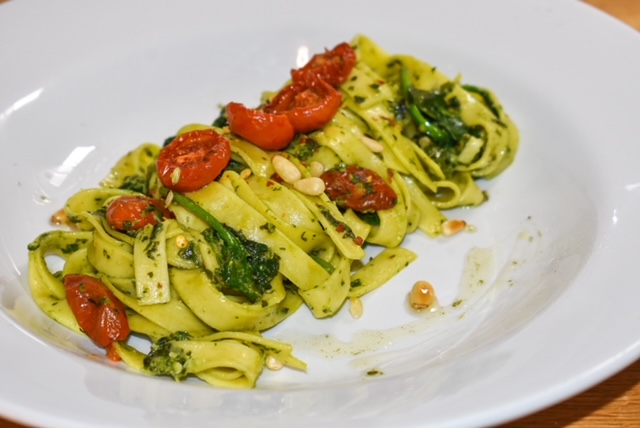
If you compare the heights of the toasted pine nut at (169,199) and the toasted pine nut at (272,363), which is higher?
the toasted pine nut at (169,199)

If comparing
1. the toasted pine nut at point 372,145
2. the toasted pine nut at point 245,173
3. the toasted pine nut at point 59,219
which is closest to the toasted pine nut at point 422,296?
the toasted pine nut at point 372,145

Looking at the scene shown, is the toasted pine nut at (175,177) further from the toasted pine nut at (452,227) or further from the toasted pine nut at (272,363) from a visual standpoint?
the toasted pine nut at (452,227)

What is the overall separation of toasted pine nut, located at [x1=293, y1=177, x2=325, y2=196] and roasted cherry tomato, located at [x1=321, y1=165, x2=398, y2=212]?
146 mm

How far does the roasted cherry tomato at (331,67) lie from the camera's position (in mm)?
5039

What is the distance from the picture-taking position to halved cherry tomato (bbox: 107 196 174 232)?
4293mm

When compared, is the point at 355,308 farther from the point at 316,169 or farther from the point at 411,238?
the point at 316,169

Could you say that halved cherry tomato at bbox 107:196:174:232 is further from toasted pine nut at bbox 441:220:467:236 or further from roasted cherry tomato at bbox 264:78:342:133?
toasted pine nut at bbox 441:220:467:236

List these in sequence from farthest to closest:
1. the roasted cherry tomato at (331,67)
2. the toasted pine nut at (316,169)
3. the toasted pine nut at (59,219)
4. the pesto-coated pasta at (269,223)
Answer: the roasted cherry tomato at (331,67) → the toasted pine nut at (59,219) → the toasted pine nut at (316,169) → the pesto-coated pasta at (269,223)

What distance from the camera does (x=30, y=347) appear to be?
3512 millimetres

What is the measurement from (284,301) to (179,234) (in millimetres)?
759

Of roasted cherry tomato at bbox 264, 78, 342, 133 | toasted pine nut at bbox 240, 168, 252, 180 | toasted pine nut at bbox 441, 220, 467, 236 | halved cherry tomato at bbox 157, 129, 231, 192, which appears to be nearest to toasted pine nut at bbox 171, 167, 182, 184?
halved cherry tomato at bbox 157, 129, 231, 192

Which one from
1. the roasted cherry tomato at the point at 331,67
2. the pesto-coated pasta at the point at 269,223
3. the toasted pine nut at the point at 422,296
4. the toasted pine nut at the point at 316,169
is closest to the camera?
the pesto-coated pasta at the point at 269,223

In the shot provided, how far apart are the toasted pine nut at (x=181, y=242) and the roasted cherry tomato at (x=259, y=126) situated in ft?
2.60

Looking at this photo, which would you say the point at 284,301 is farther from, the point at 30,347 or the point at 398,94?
the point at 398,94
